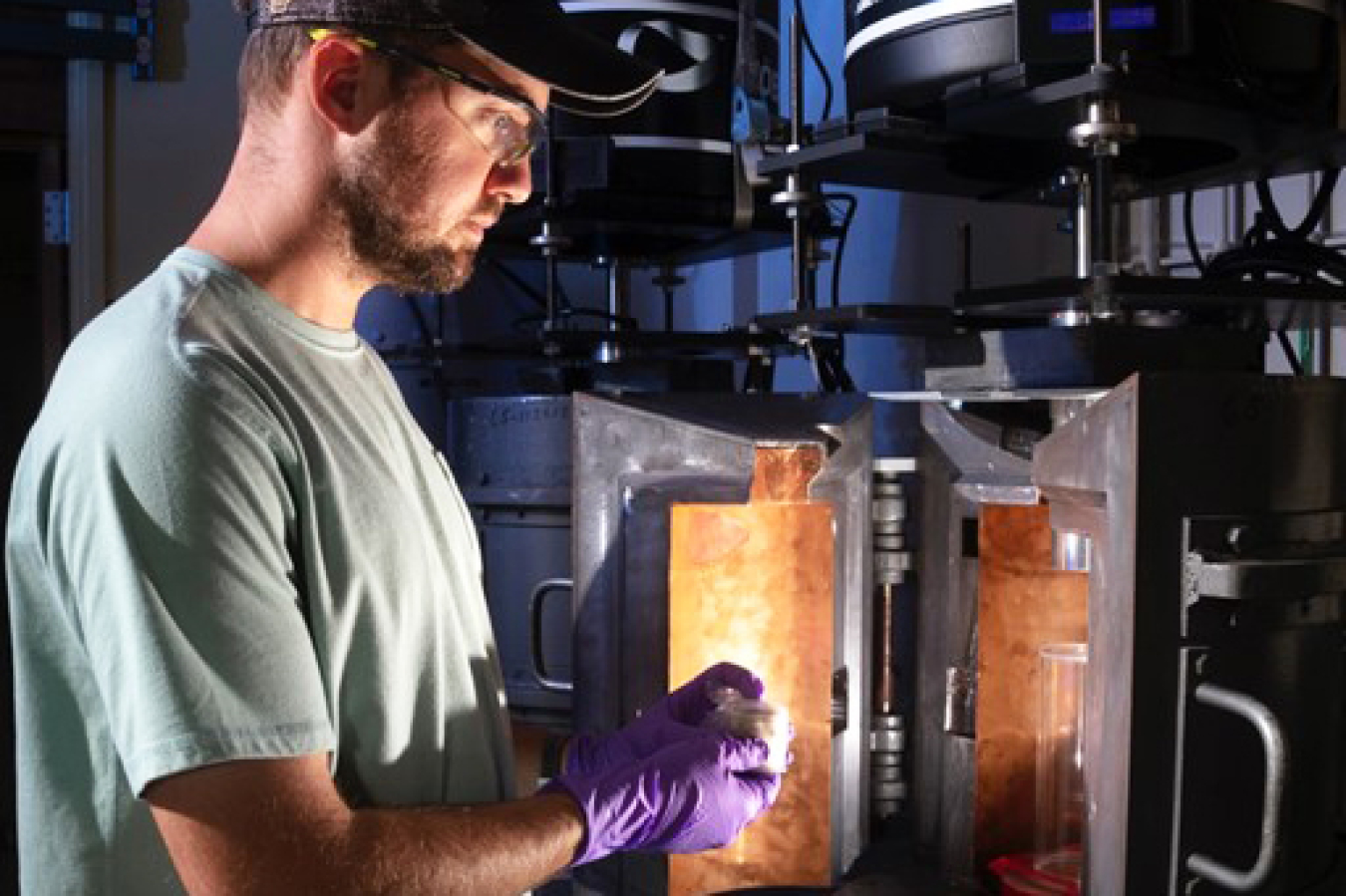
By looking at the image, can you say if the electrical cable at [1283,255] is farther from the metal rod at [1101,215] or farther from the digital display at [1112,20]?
the digital display at [1112,20]

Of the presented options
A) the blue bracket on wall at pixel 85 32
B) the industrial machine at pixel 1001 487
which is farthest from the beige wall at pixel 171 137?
the industrial machine at pixel 1001 487

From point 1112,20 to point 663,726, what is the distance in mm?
795

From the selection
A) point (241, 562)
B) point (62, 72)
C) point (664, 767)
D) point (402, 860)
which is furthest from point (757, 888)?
point (62, 72)

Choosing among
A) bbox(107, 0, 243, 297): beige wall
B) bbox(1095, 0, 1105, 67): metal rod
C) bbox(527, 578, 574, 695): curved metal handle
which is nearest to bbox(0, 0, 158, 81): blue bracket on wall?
bbox(107, 0, 243, 297): beige wall

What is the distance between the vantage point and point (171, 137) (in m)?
3.17

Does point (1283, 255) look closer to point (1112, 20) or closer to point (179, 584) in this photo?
point (1112, 20)

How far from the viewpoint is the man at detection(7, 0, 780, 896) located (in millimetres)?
829

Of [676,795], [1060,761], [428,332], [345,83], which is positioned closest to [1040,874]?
[1060,761]

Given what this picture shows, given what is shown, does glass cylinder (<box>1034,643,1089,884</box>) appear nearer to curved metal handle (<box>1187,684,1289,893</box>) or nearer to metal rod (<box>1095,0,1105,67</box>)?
curved metal handle (<box>1187,684,1289,893</box>)

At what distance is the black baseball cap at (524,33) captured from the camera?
98cm

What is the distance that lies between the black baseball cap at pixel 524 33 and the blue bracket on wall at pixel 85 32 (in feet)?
7.38

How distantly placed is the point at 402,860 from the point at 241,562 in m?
0.23

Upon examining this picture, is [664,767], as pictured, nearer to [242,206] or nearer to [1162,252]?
[242,206]

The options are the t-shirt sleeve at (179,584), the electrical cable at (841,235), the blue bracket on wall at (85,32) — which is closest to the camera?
the t-shirt sleeve at (179,584)
